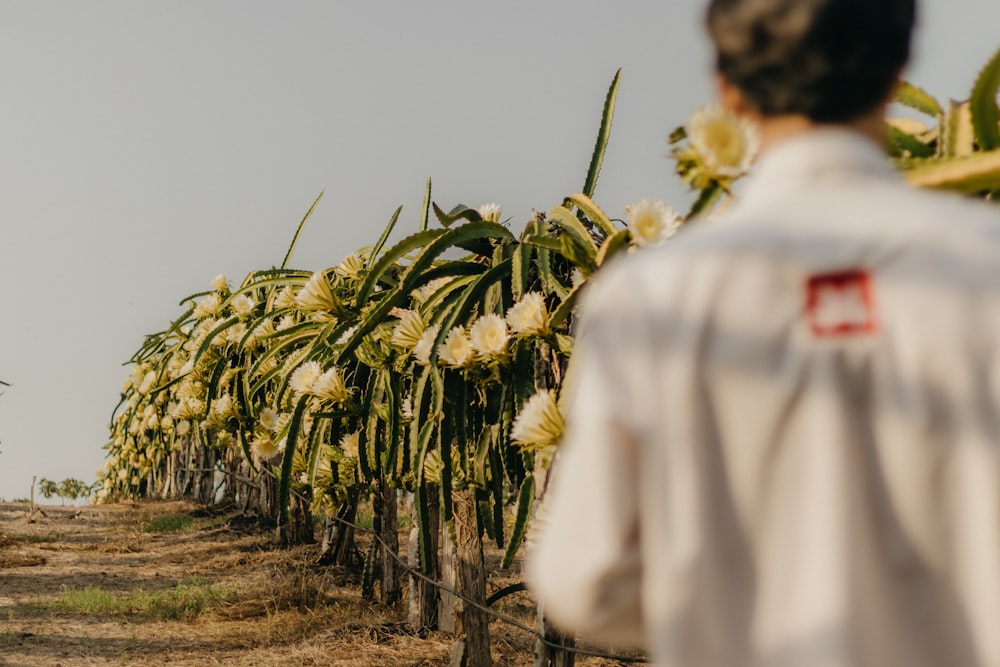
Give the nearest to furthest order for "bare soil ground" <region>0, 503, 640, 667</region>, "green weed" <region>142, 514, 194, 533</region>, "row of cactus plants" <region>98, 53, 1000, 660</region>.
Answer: "row of cactus plants" <region>98, 53, 1000, 660</region> → "bare soil ground" <region>0, 503, 640, 667</region> → "green weed" <region>142, 514, 194, 533</region>

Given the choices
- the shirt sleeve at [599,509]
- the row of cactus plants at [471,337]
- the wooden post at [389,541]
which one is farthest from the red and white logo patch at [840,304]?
the wooden post at [389,541]

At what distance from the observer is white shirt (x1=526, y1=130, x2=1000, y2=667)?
729 mm

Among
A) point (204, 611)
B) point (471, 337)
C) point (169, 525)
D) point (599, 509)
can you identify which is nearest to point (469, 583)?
point (471, 337)

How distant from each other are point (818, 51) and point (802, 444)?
313mm

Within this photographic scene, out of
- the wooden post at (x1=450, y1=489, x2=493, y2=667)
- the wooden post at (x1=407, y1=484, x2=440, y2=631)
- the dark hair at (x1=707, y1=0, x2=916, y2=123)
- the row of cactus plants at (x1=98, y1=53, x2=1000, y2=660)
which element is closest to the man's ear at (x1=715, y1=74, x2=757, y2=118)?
the dark hair at (x1=707, y1=0, x2=916, y2=123)

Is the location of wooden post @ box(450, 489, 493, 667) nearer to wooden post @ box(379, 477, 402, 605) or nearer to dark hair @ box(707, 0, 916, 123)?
wooden post @ box(379, 477, 402, 605)

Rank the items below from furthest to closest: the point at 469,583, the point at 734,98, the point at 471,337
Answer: the point at 469,583, the point at 471,337, the point at 734,98

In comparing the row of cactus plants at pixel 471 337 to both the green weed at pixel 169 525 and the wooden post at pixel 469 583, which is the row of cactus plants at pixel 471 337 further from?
the green weed at pixel 169 525

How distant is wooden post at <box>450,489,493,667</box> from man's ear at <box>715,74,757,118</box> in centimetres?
250

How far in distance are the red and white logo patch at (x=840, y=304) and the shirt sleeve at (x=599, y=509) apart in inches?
5.7

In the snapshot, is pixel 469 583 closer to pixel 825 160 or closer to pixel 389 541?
pixel 389 541

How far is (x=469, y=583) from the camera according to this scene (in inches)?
131

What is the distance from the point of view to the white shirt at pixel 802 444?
73 cm

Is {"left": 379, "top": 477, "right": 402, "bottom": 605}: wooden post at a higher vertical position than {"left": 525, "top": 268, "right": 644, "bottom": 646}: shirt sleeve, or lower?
lower
